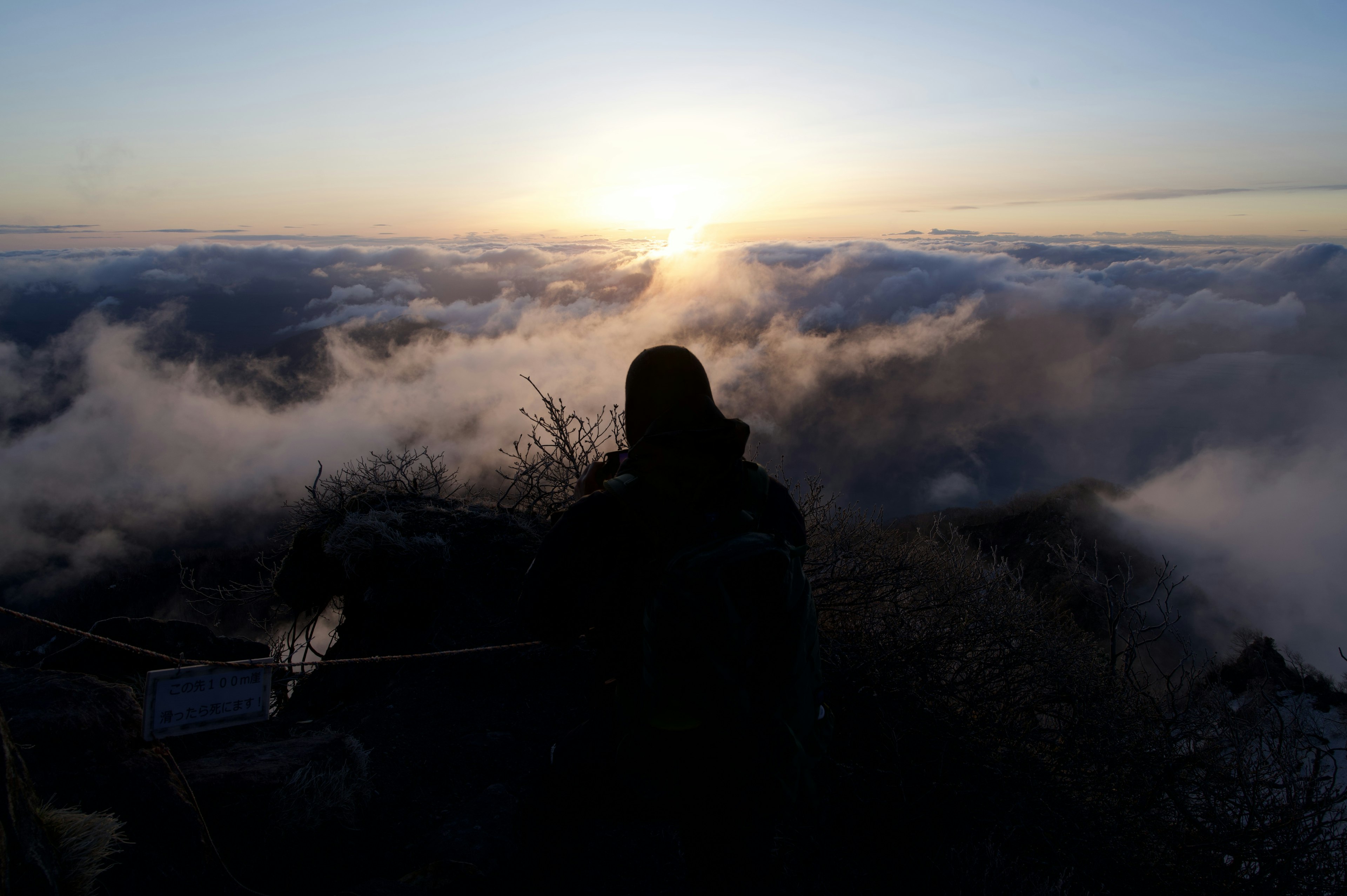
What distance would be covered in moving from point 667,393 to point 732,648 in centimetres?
72

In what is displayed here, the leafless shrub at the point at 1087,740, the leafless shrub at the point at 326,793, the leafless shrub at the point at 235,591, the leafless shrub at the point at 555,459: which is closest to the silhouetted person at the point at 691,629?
the leafless shrub at the point at 326,793

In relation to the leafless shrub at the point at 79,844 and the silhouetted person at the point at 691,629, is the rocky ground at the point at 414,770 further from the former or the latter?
the silhouetted person at the point at 691,629

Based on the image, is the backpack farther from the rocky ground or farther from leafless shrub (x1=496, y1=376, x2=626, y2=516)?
leafless shrub (x1=496, y1=376, x2=626, y2=516)

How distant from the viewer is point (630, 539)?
171 centimetres

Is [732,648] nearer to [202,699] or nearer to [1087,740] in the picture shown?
[202,699]

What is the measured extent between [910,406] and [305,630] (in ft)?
490

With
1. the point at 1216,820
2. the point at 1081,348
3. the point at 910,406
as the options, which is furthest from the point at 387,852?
the point at 1081,348

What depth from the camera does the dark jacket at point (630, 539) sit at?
169 centimetres

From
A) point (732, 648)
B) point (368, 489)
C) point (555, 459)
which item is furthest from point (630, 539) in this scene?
point (368, 489)

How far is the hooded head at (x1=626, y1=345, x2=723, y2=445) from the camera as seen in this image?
1777mm

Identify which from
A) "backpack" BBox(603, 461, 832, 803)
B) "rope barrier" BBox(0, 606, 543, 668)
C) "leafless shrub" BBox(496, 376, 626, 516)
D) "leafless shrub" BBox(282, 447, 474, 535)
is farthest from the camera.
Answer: "leafless shrub" BBox(282, 447, 474, 535)

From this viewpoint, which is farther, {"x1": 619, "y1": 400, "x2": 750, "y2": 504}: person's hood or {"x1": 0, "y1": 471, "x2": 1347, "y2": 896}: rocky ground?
{"x1": 0, "y1": 471, "x2": 1347, "y2": 896}: rocky ground

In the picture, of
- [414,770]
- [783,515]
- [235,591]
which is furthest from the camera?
[235,591]

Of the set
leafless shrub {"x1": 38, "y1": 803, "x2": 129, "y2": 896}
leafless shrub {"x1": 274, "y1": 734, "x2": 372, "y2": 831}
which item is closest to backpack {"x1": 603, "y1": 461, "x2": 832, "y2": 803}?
leafless shrub {"x1": 38, "y1": 803, "x2": 129, "y2": 896}
